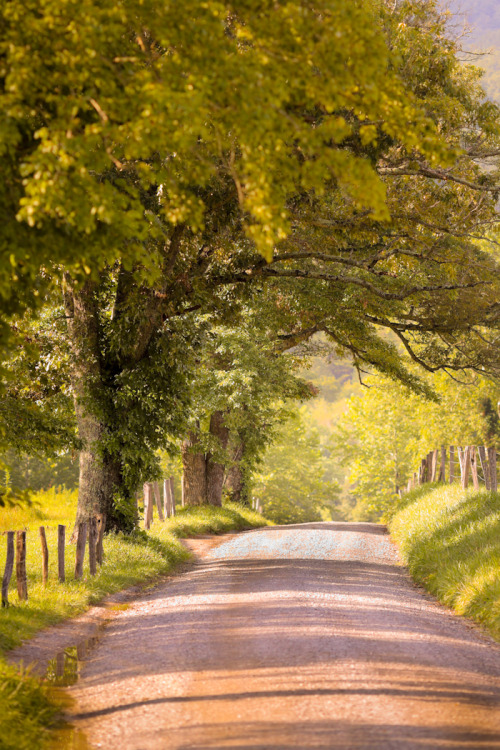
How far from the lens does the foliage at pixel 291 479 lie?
2146 inches

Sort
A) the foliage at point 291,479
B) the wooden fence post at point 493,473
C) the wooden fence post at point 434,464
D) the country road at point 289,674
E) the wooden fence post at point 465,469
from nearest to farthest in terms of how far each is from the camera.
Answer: the country road at point 289,674, the wooden fence post at point 493,473, the wooden fence post at point 465,469, the wooden fence post at point 434,464, the foliage at point 291,479

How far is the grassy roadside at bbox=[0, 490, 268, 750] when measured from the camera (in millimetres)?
5617

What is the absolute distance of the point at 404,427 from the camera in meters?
46.8

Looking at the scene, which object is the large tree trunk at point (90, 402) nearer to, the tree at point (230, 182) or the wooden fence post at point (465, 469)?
the tree at point (230, 182)

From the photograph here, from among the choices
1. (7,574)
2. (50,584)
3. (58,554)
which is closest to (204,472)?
(58,554)

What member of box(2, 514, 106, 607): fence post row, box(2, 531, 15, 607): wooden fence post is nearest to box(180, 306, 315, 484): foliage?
box(2, 514, 106, 607): fence post row

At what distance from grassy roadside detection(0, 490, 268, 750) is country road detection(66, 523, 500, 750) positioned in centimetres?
44

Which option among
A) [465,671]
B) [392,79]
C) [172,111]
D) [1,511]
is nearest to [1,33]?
[172,111]

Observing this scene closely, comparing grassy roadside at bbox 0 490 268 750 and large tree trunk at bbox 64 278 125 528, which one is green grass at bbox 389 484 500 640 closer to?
grassy roadside at bbox 0 490 268 750

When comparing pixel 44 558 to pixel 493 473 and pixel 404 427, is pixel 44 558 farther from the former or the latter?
pixel 404 427

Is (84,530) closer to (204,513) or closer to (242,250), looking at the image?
(242,250)

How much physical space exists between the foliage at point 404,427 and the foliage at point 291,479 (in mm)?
3160

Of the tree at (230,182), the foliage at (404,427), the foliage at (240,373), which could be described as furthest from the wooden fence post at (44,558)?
the foliage at (404,427)

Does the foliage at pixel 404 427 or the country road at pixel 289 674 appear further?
the foliage at pixel 404 427
